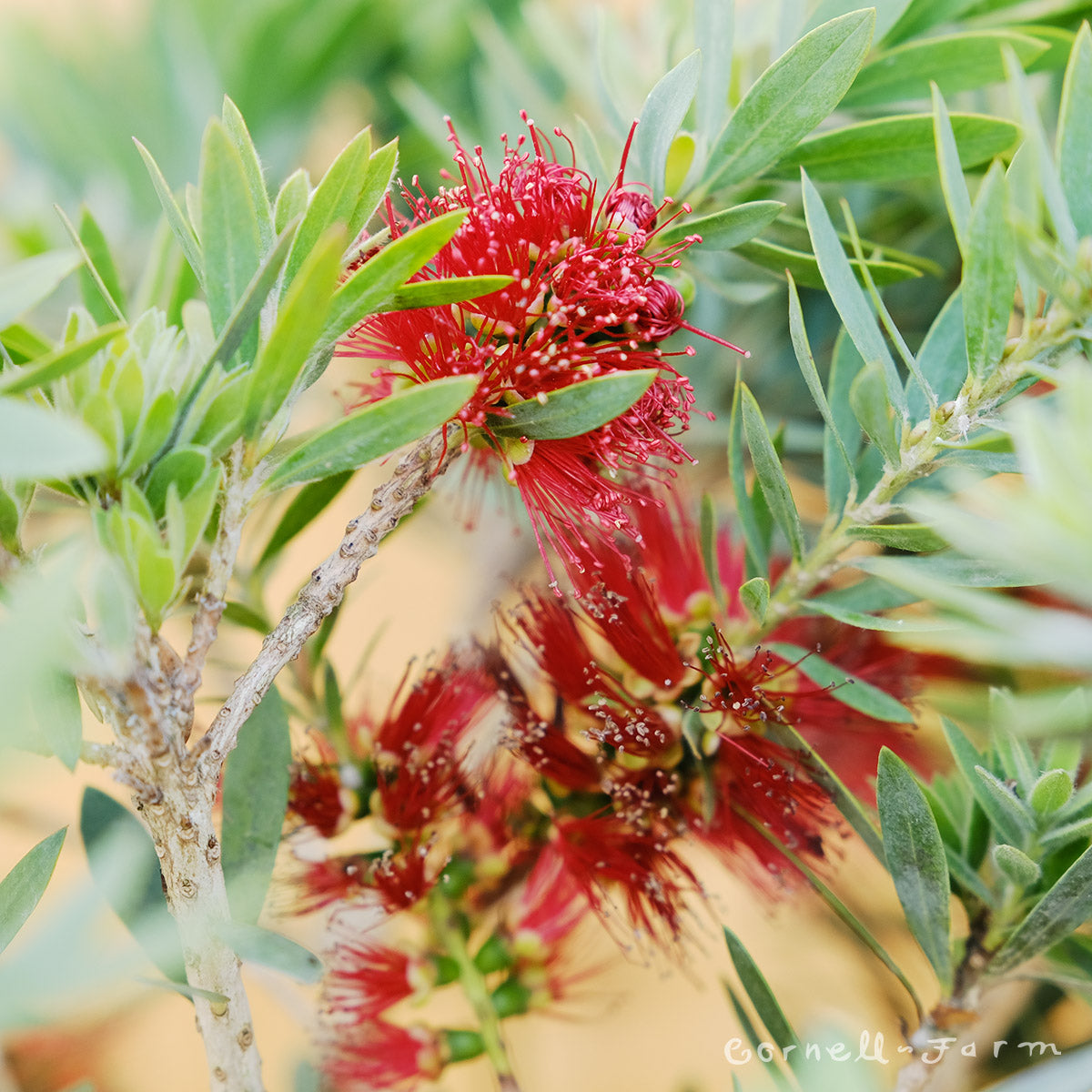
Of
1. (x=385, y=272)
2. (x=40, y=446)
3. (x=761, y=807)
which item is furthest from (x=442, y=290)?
(x=761, y=807)

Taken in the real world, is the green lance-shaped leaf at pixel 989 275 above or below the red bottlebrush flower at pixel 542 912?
above

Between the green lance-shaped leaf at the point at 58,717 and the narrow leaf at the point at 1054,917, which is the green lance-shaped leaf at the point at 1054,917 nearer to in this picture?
the narrow leaf at the point at 1054,917

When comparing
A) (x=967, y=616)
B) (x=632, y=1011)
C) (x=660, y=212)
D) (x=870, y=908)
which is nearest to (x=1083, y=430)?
(x=967, y=616)

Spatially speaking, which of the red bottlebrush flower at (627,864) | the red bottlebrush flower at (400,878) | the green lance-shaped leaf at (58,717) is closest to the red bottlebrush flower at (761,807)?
the red bottlebrush flower at (627,864)

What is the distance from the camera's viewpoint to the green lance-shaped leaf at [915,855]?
299 mm

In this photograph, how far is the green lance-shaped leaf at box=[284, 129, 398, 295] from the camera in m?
0.25

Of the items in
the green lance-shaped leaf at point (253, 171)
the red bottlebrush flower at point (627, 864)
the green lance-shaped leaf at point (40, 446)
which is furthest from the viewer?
the red bottlebrush flower at point (627, 864)

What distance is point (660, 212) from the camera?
1.18ft

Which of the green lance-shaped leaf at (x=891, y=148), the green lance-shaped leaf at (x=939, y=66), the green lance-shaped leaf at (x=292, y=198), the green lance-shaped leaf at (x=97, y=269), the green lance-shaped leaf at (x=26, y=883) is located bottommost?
the green lance-shaped leaf at (x=26, y=883)

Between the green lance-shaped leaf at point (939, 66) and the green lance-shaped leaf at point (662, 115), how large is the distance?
4.0 inches

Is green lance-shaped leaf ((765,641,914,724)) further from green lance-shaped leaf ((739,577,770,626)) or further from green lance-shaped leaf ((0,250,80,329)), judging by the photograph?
green lance-shaped leaf ((0,250,80,329))

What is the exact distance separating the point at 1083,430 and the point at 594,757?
26cm

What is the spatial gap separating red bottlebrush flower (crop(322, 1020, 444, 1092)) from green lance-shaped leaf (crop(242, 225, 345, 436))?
317mm

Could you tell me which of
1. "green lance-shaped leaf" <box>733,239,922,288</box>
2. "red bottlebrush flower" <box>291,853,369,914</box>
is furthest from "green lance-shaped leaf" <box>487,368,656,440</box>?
"red bottlebrush flower" <box>291,853,369,914</box>
